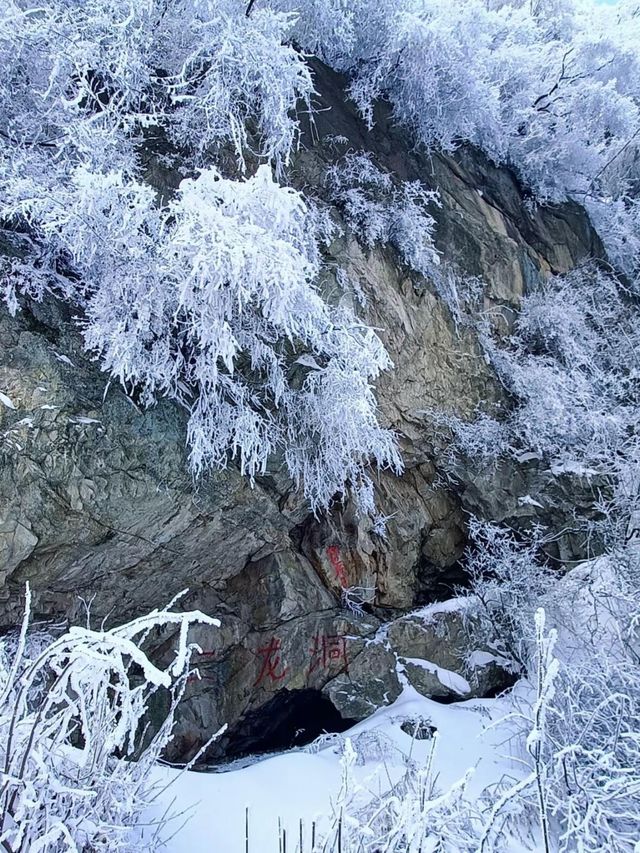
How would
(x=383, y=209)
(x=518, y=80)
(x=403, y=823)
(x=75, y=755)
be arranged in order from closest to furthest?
(x=403, y=823)
(x=75, y=755)
(x=383, y=209)
(x=518, y=80)

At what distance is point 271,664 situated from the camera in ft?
17.5

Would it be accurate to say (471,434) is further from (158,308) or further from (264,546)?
(158,308)

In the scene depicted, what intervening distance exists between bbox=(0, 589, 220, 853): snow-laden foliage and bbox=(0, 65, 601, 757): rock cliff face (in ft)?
6.23

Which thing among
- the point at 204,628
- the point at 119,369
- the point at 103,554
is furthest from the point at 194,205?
the point at 204,628

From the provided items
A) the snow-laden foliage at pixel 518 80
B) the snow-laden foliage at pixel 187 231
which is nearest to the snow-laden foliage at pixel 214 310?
the snow-laden foliage at pixel 187 231

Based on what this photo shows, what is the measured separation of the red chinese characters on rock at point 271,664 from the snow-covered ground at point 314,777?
78 cm

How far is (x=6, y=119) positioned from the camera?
14.1ft

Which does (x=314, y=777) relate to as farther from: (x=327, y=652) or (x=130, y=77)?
(x=130, y=77)

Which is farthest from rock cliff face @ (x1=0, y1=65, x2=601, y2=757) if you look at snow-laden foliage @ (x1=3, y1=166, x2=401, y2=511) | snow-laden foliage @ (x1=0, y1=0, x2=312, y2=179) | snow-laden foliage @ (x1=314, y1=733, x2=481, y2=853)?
snow-laden foliage @ (x1=314, y1=733, x2=481, y2=853)

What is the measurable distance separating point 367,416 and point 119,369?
1938 millimetres

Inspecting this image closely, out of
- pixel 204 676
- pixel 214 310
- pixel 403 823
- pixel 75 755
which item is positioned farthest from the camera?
pixel 204 676

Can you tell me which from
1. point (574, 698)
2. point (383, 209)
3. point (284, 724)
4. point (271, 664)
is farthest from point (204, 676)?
point (383, 209)

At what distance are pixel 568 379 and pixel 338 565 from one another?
11.8 ft

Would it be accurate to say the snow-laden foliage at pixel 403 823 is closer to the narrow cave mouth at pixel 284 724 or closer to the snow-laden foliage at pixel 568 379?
the narrow cave mouth at pixel 284 724
